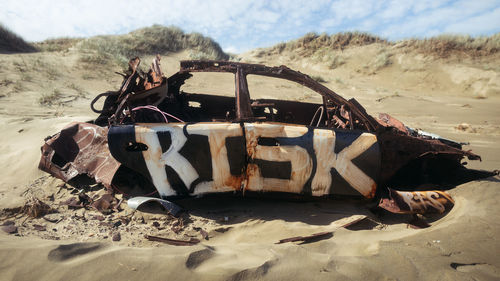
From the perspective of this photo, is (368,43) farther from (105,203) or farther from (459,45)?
(105,203)

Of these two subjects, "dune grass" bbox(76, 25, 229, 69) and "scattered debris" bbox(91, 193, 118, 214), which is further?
"dune grass" bbox(76, 25, 229, 69)

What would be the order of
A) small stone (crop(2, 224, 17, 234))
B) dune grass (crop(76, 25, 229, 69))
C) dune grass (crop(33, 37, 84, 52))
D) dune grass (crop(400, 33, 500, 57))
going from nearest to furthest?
small stone (crop(2, 224, 17, 234)) < dune grass (crop(76, 25, 229, 69)) < dune grass (crop(33, 37, 84, 52)) < dune grass (crop(400, 33, 500, 57))

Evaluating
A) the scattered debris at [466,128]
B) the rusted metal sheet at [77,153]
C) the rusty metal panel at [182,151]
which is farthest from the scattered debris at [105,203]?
the scattered debris at [466,128]

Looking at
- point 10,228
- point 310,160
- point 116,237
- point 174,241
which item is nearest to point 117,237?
point 116,237

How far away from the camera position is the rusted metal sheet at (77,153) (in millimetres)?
3045

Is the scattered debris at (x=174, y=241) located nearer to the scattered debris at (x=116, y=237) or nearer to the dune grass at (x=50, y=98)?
the scattered debris at (x=116, y=237)

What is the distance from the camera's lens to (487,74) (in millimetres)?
14445

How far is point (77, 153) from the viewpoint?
3.17m

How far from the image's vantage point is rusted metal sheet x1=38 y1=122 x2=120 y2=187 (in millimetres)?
3045

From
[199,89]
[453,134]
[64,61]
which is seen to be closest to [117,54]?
[64,61]

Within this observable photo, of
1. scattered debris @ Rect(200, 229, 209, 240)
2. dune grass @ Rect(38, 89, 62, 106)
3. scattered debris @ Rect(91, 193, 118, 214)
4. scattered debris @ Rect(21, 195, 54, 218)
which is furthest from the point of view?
dune grass @ Rect(38, 89, 62, 106)

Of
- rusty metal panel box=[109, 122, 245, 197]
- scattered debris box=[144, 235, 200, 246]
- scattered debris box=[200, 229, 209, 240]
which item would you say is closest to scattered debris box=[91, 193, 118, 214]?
rusty metal panel box=[109, 122, 245, 197]

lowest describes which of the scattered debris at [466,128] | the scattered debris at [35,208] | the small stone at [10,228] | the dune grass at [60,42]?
the small stone at [10,228]

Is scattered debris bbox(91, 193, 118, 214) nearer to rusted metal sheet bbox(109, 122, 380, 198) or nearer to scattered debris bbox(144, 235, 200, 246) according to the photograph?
rusted metal sheet bbox(109, 122, 380, 198)
